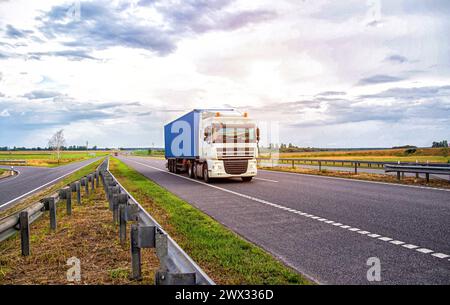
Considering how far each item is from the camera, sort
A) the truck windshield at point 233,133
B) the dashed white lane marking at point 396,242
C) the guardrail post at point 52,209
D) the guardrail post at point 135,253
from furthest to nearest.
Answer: the truck windshield at point 233,133
the guardrail post at point 52,209
the dashed white lane marking at point 396,242
the guardrail post at point 135,253

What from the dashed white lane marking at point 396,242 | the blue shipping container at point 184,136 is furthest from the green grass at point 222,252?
the blue shipping container at point 184,136

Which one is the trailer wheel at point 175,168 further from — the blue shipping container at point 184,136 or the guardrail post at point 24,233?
the guardrail post at point 24,233

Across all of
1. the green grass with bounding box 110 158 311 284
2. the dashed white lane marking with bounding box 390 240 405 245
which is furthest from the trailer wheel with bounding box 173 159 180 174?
the dashed white lane marking with bounding box 390 240 405 245

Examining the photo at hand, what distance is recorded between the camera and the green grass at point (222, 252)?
502cm

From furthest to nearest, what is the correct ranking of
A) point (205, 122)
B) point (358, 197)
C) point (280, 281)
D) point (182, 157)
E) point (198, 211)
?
point (182, 157) < point (205, 122) < point (358, 197) < point (198, 211) < point (280, 281)

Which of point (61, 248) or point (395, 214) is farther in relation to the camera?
point (395, 214)

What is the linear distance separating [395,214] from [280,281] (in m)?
5.86

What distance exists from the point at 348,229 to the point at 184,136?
59.8 feet

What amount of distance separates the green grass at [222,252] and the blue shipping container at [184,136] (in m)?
12.0

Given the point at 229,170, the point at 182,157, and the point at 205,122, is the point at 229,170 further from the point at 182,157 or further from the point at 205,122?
the point at 182,157

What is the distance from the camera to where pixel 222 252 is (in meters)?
6.26
